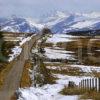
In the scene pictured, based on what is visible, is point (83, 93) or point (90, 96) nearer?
point (90, 96)

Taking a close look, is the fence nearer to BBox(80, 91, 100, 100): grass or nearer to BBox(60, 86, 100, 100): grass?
BBox(60, 86, 100, 100): grass

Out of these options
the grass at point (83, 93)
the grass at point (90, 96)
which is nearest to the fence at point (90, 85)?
the grass at point (83, 93)

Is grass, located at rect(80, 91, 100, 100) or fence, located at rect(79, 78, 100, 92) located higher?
grass, located at rect(80, 91, 100, 100)

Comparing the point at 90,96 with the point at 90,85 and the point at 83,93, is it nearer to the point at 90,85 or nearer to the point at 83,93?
the point at 83,93

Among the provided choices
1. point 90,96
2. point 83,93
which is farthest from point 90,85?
point 90,96

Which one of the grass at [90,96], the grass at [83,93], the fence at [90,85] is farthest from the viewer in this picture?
the fence at [90,85]

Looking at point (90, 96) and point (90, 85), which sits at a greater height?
point (90, 96)

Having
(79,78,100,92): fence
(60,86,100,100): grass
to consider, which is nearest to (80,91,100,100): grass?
(60,86,100,100): grass

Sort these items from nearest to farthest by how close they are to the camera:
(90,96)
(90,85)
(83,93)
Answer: (90,96) → (83,93) → (90,85)

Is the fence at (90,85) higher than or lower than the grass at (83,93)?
lower

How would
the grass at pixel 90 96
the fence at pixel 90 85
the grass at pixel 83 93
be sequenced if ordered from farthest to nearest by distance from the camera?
the fence at pixel 90 85 → the grass at pixel 83 93 → the grass at pixel 90 96

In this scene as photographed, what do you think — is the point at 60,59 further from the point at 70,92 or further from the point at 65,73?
the point at 70,92

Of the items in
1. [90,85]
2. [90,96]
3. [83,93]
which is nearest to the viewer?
[90,96]

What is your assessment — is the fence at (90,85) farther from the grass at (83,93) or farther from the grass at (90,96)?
the grass at (90,96)
